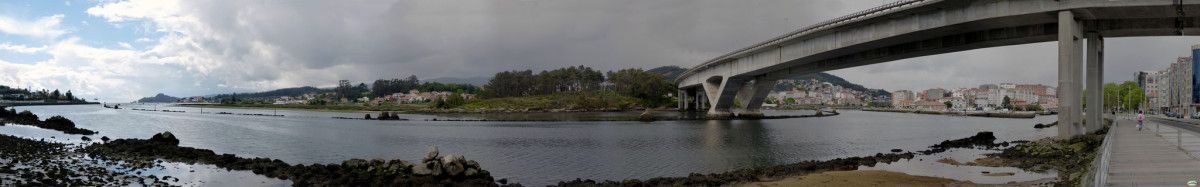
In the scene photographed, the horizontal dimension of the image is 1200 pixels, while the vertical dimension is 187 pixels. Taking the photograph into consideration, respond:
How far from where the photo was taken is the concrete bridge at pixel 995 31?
28.8 meters

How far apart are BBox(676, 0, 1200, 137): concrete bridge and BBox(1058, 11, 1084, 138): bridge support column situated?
39 millimetres

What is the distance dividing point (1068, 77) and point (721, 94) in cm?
4900

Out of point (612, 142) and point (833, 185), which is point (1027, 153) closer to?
point (833, 185)

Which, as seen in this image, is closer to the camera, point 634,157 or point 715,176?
point 715,176

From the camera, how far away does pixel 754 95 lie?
78.0 metres

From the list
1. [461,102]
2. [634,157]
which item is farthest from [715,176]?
[461,102]

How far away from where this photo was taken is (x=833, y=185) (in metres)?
17.8

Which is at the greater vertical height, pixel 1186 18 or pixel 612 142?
pixel 1186 18

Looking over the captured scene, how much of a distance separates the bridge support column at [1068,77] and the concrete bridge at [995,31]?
1.5 inches

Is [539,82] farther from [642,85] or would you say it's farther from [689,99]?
[689,99]

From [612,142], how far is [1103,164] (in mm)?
27242

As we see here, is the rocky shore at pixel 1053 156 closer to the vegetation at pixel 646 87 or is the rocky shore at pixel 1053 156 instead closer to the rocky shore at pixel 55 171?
the rocky shore at pixel 55 171

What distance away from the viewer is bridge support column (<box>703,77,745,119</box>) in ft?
248

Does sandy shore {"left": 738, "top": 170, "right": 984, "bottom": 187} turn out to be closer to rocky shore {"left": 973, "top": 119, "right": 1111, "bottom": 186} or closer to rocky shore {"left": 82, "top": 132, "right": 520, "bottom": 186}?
rocky shore {"left": 973, "top": 119, "right": 1111, "bottom": 186}
